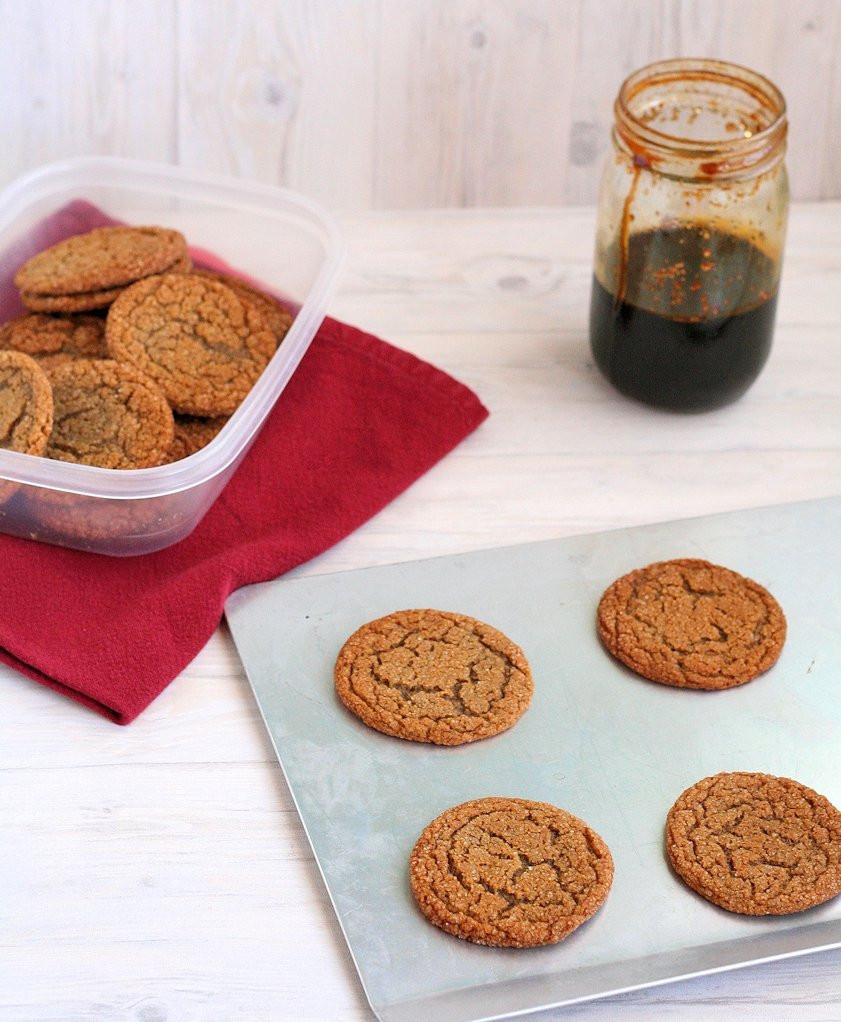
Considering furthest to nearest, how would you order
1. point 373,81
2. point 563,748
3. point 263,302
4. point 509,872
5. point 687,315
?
point 373,81 → point 263,302 → point 687,315 → point 563,748 → point 509,872

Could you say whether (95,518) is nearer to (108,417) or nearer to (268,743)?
(108,417)

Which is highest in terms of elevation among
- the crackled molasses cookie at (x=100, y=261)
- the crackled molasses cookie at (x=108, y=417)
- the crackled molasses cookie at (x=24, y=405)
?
the crackled molasses cookie at (x=100, y=261)

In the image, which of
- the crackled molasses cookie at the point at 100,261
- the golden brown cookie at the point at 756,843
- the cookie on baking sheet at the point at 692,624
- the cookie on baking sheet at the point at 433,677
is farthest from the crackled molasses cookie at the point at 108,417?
the golden brown cookie at the point at 756,843

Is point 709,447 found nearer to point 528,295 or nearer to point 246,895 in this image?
point 528,295

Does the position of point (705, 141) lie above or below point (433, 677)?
above

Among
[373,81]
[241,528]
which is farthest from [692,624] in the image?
[373,81]

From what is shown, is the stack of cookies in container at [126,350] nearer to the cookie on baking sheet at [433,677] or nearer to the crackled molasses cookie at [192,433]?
the crackled molasses cookie at [192,433]

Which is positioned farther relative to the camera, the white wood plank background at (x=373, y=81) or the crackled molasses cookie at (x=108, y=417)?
the white wood plank background at (x=373, y=81)
